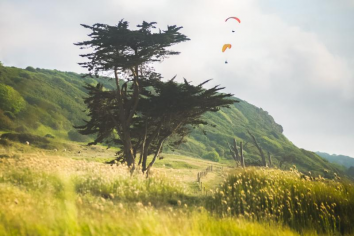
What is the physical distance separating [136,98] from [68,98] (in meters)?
116

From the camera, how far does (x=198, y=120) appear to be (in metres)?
16.2

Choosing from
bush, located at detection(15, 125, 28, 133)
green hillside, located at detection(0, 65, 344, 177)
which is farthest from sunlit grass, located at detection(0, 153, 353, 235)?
bush, located at detection(15, 125, 28, 133)

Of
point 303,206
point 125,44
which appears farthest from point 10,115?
point 303,206

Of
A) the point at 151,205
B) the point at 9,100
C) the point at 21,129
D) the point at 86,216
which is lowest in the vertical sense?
the point at 151,205

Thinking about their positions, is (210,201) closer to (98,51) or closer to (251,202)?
(251,202)

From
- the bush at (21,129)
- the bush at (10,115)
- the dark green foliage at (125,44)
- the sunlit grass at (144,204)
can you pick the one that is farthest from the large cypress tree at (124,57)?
the bush at (10,115)

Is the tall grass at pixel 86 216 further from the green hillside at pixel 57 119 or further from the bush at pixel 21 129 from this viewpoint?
the bush at pixel 21 129

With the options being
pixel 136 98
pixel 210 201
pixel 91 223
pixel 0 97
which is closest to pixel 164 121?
pixel 136 98

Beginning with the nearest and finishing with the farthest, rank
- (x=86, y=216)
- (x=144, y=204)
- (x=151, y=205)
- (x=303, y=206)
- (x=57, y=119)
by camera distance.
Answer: (x=86, y=216) → (x=151, y=205) → (x=303, y=206) → (x=144, y=204) → (x=57, y=119)

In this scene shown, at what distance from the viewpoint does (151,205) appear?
7344 millimetres

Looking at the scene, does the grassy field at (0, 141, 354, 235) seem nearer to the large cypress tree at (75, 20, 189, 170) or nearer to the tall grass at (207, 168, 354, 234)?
the tall grass at (207, 168, 354, 234)

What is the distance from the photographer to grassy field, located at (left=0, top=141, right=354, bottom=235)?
374 cm

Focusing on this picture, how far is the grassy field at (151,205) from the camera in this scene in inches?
147

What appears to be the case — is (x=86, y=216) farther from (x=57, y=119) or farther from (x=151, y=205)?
(x=57, y=119)
